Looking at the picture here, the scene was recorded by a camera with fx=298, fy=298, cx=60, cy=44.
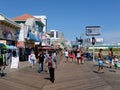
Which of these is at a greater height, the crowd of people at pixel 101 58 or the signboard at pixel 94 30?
the signboard at pixel 94 30

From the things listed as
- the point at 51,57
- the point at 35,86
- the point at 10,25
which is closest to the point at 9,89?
the point at 35,86

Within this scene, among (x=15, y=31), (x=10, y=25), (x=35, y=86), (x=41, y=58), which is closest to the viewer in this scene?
(x=35, y=86)

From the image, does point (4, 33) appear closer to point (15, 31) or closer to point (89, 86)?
point (15, 31)

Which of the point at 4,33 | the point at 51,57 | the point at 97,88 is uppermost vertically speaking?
the point at 4,33

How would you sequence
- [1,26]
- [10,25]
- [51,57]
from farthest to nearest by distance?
[10,25]
[1,26]
[51,57]

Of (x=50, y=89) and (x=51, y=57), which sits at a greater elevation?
(x=51, y=57)

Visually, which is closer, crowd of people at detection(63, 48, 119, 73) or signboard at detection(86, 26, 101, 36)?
crowd of people at detection(63, 48, 119, 73)

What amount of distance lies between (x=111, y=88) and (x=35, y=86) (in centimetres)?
358

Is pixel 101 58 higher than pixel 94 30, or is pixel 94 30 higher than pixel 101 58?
pixel 94 30

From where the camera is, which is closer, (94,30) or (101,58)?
(101,58)

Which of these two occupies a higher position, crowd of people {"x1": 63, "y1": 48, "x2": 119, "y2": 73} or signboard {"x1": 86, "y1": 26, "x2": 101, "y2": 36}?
signboard {"x1": 86, "y1": 26, "x2": 101, "y2": 36}

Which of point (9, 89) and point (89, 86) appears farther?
point (89, 86)

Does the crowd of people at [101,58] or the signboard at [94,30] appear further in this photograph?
the signboard at [94,30]

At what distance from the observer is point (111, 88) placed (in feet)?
44.1
